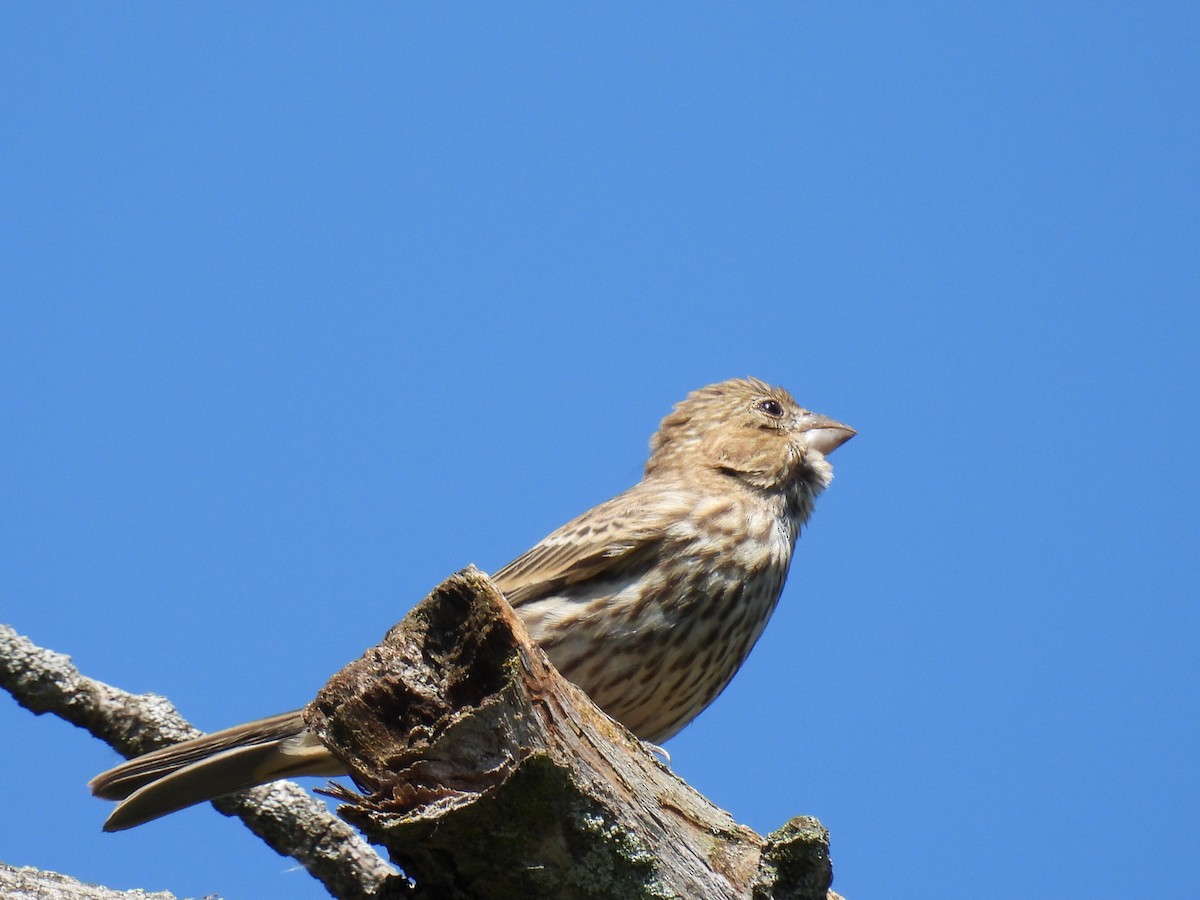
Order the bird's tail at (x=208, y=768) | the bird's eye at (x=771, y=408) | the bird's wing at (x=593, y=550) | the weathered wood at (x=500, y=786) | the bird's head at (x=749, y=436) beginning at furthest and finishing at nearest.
A: the bird's eye at (x=771, y=408)
the bird's head at (x=749, y=436)
the bird's wing at (x=593, y=550)
the bird's tail at (x=208, y=768)
the weathered wood at (x=500, y=786)

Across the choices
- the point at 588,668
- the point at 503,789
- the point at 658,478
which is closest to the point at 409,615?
the point at 503,789

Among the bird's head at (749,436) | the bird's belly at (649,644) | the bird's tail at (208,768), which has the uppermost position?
the bird's head at (749,436)

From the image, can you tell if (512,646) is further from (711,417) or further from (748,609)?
(711,417)

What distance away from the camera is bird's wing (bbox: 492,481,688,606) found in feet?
18.8

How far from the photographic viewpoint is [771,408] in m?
7.17

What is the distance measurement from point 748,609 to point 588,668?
825 mm

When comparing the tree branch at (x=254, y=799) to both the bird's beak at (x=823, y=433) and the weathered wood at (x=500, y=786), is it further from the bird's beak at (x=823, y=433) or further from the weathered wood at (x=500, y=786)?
the bird's beak at (x=823, y=433)

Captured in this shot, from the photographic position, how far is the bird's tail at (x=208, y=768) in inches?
183

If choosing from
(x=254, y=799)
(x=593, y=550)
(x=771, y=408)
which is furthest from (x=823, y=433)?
(x=254, y=799)

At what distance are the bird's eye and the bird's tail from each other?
10.1 ft

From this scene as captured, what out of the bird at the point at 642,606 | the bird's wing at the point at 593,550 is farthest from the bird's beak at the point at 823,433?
the bird's wing at the point at 593,550

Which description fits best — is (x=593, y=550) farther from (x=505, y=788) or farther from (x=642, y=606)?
(x=505, y=788)

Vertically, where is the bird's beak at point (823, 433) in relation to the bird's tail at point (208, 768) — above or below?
above

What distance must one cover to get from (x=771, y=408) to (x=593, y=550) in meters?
1.83
